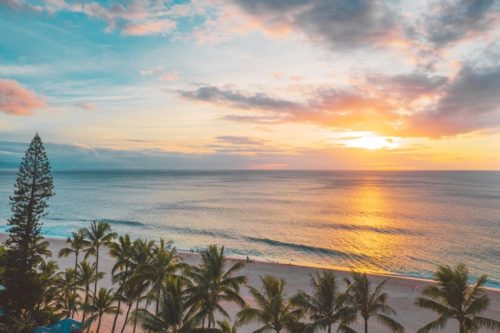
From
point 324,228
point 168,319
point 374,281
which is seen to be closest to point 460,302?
point 168,319

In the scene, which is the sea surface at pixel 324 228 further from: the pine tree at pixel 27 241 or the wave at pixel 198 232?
the pine tree at pixel 27 241

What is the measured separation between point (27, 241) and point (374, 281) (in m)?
38.9

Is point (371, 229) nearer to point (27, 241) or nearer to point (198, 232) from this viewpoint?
point (198, 232)

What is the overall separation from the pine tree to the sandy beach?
6990 millimetres

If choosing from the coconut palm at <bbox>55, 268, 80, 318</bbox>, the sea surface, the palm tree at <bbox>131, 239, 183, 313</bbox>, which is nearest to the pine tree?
the coconut palm at <bbox>55, 268, 80, 318</bbox>

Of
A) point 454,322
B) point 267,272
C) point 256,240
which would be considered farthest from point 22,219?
point 256,240

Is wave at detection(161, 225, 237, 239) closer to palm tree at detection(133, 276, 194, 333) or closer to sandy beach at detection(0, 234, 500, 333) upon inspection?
sandy beach at detection(0, 234, 500, 333)

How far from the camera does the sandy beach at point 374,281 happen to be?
32.1 meters

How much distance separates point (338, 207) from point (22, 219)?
9987cm

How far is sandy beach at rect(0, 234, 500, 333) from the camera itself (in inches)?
1265

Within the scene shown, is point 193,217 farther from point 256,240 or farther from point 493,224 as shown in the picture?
point 493,224

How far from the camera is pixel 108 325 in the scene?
3092 centimetres

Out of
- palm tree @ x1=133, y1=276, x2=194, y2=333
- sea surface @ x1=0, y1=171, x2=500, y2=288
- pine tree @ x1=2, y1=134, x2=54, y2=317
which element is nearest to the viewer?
palm tree @ x1=133, y1=276, x2=194, y2=333

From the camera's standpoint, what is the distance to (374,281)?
44.7 metres
